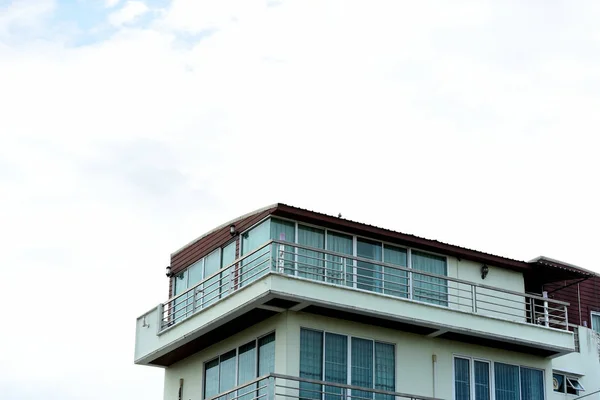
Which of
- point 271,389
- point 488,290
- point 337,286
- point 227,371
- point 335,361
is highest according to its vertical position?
point 488,290

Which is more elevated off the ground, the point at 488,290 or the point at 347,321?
the point at 488,290

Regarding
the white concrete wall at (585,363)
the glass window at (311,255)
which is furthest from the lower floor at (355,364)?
the white concrete wall at (585,363)

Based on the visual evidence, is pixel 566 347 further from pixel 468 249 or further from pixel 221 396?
pixel 221 396

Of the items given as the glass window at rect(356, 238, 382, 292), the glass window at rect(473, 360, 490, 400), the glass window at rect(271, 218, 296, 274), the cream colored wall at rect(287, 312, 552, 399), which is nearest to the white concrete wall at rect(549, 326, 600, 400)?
the cream colored wall at rect(287, 312, 552, 399)

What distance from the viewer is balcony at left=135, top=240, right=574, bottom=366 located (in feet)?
106

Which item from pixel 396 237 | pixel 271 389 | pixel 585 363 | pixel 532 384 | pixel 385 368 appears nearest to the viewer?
pixel 271 389

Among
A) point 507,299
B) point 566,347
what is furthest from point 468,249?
point 566,347

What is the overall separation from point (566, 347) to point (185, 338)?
12.3 meters

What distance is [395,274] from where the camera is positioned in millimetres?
36000

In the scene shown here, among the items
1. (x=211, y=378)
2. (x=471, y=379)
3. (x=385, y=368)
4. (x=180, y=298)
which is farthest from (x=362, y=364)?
(x=180, y=298)

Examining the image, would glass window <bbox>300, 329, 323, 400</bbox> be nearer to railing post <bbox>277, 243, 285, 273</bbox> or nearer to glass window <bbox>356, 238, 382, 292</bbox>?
railing post <bbox>277, 243, 285, 273</bbox>

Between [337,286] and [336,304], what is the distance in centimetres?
55

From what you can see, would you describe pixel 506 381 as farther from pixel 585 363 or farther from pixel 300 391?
pixel 300 391

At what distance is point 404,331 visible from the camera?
1363 inches
